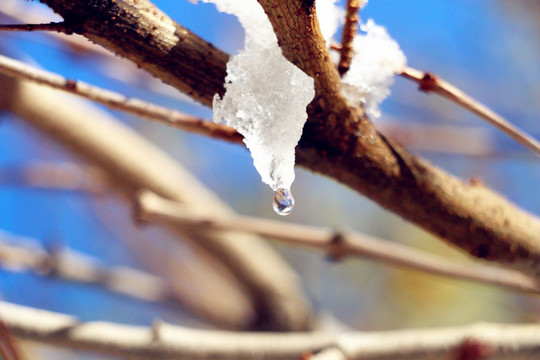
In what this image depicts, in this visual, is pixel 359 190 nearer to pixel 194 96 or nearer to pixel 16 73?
pixel 194 96

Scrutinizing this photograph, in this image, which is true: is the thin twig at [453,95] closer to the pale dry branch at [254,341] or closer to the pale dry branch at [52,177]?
the pale dry branch at [254,341]

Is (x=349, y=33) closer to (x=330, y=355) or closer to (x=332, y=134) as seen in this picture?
(x=332, y=134)

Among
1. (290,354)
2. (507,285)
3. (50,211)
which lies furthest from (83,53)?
(50,211)

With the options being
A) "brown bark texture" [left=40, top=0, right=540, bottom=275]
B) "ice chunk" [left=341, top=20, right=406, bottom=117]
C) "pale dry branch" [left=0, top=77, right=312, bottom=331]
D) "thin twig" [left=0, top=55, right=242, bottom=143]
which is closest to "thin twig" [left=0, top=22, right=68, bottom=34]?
"brown bark texture" [left=40, top=0, right=540, bottom=275]

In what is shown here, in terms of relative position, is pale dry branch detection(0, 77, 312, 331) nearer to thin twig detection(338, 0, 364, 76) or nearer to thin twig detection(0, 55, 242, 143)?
thin twig detection(0, 55, 242, 143)

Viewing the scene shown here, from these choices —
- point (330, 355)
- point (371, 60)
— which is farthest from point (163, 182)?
point (371, 60)
